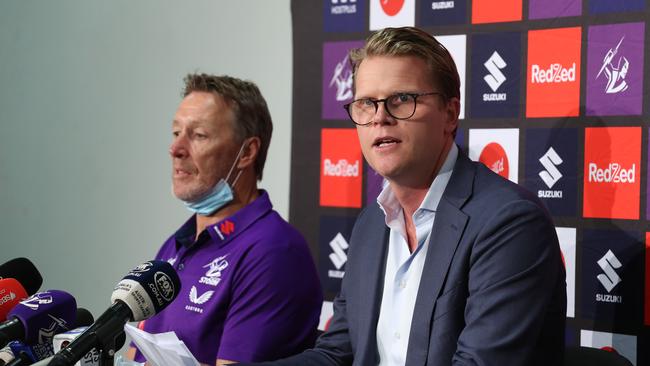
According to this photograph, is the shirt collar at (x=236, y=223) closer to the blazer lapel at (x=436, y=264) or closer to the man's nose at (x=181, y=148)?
the man's nose at (x=181, y=148)

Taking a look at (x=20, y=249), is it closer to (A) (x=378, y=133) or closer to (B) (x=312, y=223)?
(B) (x=312, y=223)

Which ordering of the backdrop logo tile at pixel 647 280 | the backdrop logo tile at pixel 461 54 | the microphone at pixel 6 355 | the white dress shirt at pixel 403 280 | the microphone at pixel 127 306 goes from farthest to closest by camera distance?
the backdrop logo tile at pixel 461 54
the backdrop logo tile at pixel 647 280
the white dress shirt at pixel 403 280
the microphone at pixel 6 355
the microphone at pixel 127 306

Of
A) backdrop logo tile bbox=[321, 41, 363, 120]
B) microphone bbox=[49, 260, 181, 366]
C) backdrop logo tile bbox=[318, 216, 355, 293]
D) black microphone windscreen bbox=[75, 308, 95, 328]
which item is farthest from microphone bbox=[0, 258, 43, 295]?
backdrop logo tile bbox=[321, 41, 363, 120]

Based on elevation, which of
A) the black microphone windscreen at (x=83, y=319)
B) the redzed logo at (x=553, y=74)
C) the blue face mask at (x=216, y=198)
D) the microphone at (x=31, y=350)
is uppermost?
the redzed logo at (x=553, y=74)

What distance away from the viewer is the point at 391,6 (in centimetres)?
279

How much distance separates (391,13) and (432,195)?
1135 mm

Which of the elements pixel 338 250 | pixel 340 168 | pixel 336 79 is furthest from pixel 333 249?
pixel 336 79

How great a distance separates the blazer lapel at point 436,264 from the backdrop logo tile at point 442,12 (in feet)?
3.39

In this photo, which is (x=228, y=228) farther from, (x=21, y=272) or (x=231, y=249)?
(x=21, y=272)

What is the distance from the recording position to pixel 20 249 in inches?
151

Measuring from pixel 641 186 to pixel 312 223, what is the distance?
49.2 inches

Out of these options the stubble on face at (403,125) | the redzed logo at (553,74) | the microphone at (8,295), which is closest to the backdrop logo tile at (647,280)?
the redzed logo at (553,74)

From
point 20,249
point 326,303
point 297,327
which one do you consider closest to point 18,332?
point 297,327

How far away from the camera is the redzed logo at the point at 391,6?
277 cm
